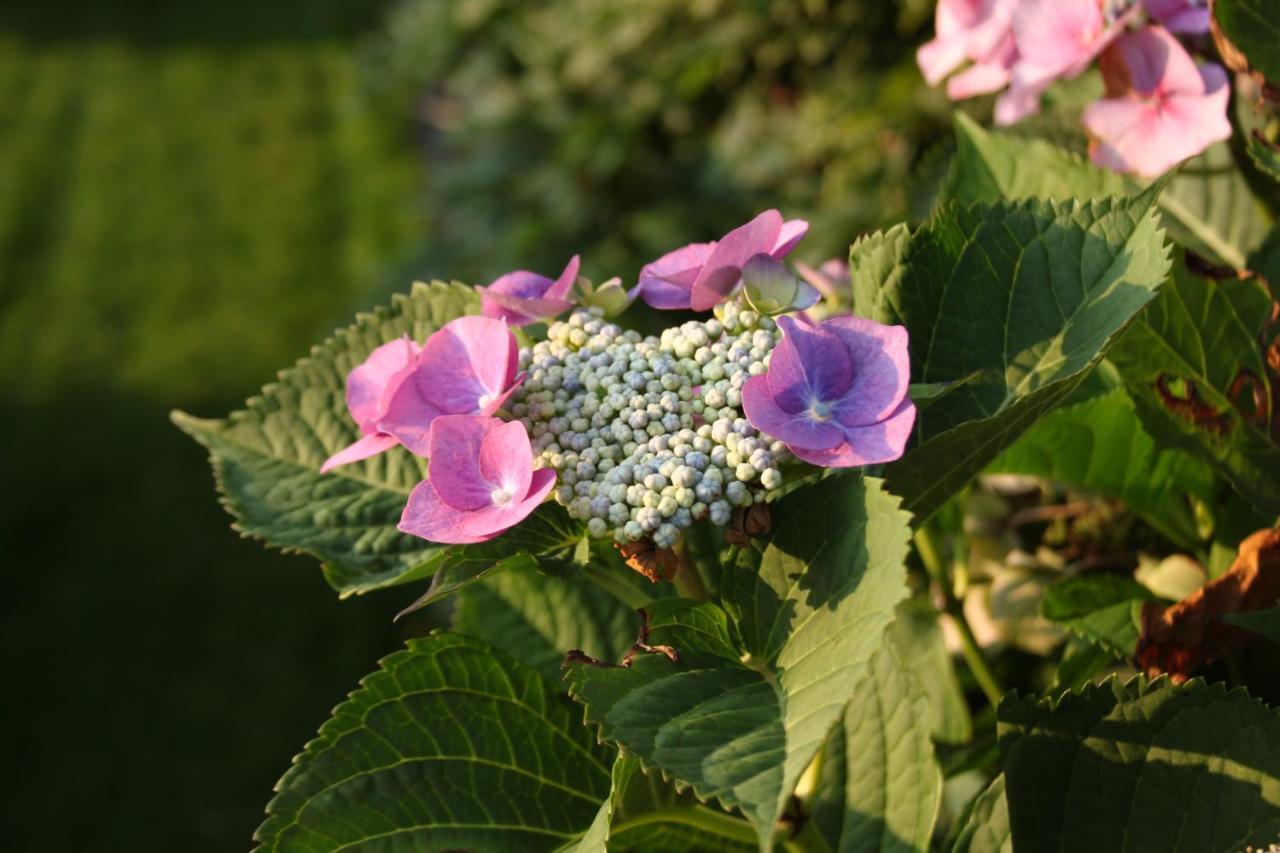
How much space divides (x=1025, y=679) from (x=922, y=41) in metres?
1.46

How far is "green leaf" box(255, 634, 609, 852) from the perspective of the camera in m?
0.83

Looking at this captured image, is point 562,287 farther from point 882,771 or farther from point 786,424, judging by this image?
point 882,771

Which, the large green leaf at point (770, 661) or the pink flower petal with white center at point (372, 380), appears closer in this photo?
the large green leaf at point (770, 661)

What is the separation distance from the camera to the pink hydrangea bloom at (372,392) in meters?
0.86

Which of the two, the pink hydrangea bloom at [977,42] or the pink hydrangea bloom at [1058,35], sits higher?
the pink hydrangea bloom at [1058,35]

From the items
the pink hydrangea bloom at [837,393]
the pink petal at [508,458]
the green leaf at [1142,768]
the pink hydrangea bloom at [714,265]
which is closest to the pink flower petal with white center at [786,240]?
the pink hydrangea bloom at [714,265]

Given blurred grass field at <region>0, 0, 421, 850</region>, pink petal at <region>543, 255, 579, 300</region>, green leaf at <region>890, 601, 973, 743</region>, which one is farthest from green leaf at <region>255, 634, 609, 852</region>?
blurred grass field at <region>0, 0, 421, 850</region>

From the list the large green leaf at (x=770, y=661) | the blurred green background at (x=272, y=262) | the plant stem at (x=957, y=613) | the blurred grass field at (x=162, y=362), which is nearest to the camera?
the large green leaf at (x=770, y=661)

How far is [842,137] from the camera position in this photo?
2.45 metres

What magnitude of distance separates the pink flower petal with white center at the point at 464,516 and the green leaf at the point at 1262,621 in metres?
0.47

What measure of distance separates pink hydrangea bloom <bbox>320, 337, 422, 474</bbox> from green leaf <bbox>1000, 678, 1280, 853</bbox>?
0.45 metres

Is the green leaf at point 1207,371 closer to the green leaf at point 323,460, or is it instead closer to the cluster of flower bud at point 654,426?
the cluster of flower bud at point 654,426

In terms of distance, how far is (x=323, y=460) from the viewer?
1039mm

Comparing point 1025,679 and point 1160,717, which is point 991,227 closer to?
point 1160,717
